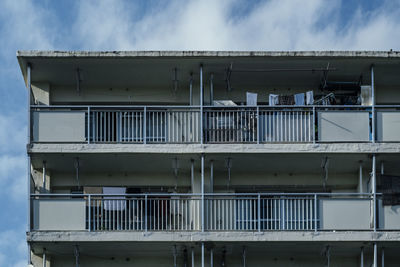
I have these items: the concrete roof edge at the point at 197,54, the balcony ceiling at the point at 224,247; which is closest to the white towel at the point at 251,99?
the concrete roof edge at the point at 197,54

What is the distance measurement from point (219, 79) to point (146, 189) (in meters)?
4.51

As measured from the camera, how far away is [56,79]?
3519 centimetres

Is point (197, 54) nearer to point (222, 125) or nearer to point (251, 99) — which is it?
point (222, 125)

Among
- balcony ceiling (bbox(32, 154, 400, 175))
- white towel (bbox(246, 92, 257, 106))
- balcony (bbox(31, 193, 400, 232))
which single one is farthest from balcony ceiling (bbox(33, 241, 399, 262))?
white towel (bbox(246, 92, 257, 106))

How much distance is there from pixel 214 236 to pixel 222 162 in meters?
2.90

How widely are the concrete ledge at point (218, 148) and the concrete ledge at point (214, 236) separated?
2685 millimetres

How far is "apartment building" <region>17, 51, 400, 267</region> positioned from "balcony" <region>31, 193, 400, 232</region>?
0.05m

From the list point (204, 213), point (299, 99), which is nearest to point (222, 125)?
point (299, 99)

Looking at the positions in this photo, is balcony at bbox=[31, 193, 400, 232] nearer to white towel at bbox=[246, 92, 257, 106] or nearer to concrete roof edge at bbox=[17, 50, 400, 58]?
white towel at bbox=[246, 92, 257, 106]

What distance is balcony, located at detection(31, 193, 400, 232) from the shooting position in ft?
106

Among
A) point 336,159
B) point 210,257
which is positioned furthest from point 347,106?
point 210,257

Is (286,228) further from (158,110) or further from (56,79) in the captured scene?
(56,79)

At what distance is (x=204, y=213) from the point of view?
107 feet

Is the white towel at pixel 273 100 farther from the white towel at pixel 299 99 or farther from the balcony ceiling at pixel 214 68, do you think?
the balcony ceiling at pixel 214 68
